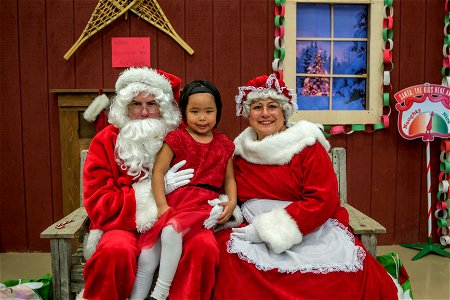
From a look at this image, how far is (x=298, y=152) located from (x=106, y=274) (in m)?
1.01

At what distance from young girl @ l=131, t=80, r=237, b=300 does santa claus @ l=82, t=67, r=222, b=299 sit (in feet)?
0.14

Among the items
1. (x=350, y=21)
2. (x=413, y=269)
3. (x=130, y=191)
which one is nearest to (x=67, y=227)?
(x=130, y=191)

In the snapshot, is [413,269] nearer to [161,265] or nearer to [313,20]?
[313,20]

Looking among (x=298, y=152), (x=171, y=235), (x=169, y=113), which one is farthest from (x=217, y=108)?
A: (x=171, y=235)

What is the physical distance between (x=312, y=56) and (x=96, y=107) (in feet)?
5.81

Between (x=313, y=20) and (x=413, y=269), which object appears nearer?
(x=413, y=269)

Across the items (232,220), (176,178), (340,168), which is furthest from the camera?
(340,168)

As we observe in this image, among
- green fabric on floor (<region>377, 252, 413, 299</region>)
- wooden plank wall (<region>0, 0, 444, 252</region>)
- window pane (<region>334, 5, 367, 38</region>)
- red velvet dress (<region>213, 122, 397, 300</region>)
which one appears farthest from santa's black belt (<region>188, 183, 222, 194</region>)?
window pane (<region>334, 5, 367, 38</region>)

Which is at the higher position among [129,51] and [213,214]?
[129,51]

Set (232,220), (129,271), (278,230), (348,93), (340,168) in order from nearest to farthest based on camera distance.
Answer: (129,271) → (278,230) → (232,220) → (340,168) → (348,93)

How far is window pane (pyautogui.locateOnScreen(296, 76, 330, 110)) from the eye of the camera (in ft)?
11.5

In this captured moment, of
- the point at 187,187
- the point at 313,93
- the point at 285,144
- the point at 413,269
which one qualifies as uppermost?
the point at 313,93

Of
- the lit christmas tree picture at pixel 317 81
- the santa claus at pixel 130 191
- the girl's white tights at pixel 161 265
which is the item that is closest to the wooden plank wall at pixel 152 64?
the lit christmas tree picture at pixel 317 81

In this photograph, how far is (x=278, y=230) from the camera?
1.84 m
